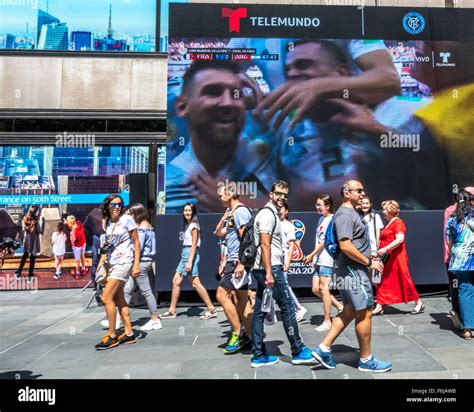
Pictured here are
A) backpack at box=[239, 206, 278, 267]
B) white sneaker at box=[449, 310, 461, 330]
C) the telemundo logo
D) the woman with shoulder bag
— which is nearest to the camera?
backpack at box=[239, 206, 278, 267]

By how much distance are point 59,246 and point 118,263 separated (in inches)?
266

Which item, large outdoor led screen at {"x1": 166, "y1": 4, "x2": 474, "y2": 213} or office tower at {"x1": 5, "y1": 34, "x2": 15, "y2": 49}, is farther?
office tower at {"x1": 5, "y1": 34, "x2": 15, "y2": 49}

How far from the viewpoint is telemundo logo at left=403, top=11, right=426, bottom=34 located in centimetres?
886

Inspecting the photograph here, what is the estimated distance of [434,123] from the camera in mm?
8820

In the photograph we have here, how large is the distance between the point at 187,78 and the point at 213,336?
5490mm

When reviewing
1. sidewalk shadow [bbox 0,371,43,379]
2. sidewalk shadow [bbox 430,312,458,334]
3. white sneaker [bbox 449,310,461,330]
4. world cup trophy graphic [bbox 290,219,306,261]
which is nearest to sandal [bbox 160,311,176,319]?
world cup trophy graphic [bbox 290,219,306,261]

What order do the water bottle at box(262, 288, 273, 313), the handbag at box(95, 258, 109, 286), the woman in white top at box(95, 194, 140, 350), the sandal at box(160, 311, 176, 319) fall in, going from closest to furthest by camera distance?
1. the water bottle at box(262, 288, 273, 313)
2. the woman in white top at box(95, 194, 140, 350)
3. the handbag at box(95, 258, 109, 286)
4. the sandal at box(160, 311, 176, 319)

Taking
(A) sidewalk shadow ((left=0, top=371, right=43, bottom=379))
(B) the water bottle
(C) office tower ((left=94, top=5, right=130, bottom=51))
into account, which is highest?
(C) office tower ((left=94, top=5, right=130, bottom=51))

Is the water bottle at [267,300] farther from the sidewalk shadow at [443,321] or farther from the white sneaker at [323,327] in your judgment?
the sidewalk shadow at [443,321]

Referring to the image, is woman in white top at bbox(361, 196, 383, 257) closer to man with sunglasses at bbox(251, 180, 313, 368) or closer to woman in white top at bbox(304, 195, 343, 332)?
woman in white top at bbox(304, 195, 343, 332)

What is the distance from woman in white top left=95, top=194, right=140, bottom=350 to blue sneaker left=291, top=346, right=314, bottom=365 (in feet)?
7.66

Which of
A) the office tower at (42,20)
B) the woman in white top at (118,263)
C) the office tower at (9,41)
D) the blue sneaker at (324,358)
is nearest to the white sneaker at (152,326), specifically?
the woman in white top at (118,263)

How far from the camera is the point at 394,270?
6.59 m

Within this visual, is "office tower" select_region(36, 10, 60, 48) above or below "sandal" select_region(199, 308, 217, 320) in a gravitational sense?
above
